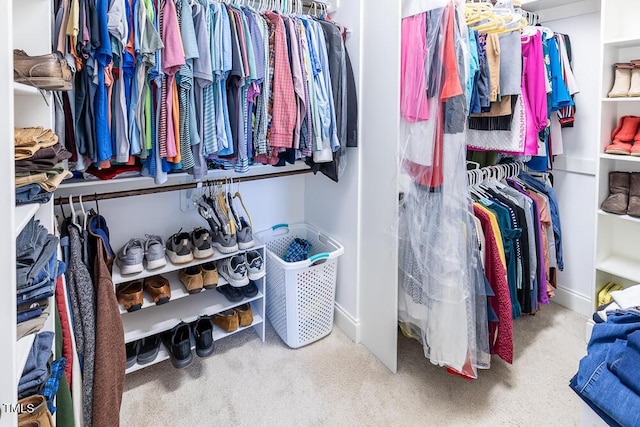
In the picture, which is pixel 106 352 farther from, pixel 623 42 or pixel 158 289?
pixel 623 42

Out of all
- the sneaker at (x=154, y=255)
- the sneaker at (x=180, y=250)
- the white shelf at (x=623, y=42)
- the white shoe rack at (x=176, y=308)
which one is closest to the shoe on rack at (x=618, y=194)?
the white shelf at (x=623, y=42)

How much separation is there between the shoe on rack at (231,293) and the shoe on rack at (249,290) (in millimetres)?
16

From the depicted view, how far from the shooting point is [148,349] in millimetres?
1952

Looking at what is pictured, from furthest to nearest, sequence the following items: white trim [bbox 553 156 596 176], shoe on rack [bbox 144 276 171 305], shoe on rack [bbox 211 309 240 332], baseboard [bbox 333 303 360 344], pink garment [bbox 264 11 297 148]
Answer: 1. white trim [bbox 553 156 596 176]
2. baseboard [bbox 333 303 360 344]
3. shoe on rack [bbox 211 309 240 332]
4. shoe on rack [bbox 144 276 171 305]
5. pink garment [bbox 264 11 297 148]

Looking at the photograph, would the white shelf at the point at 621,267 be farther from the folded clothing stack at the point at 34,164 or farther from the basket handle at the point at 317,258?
the folded clothing stack at the point at 34,164

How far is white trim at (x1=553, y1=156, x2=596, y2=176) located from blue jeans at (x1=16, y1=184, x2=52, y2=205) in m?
2.69

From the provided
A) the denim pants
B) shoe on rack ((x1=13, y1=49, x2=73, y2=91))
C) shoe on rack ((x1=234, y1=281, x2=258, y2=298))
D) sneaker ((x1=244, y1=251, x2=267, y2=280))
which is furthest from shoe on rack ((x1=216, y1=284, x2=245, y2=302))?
the denim pants

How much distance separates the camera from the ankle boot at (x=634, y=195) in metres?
2.05

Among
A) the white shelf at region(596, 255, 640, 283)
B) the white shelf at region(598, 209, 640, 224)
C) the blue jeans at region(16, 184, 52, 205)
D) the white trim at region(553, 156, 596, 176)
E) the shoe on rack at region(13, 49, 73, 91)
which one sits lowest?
the white shelf at region(596, 255, 640, 283)

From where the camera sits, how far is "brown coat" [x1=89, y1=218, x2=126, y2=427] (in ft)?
4.91

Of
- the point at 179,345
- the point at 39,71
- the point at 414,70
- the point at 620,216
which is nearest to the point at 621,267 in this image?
the point at 620,216

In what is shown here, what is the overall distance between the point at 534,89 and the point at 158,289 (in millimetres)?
2136

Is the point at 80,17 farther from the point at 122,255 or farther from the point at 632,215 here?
the point at 632,215

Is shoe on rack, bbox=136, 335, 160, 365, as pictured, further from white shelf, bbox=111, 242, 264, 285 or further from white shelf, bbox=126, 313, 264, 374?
white shelf, bbox=111, 242, 264, 285
